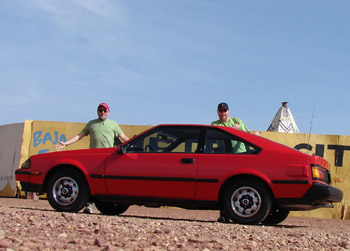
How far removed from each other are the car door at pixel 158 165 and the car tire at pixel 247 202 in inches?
21.0

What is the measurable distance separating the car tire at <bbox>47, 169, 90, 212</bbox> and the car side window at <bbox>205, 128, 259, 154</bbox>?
1871 millimetres

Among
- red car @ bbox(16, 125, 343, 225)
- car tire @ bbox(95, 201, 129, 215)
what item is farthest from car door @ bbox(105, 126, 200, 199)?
car tire @ bbox(95, 201, 129, 215)

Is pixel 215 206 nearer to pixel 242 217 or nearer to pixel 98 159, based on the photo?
pixel 242 217

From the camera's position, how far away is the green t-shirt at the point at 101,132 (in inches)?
384

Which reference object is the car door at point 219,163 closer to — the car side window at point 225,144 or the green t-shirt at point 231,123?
the car side window at point 225,144

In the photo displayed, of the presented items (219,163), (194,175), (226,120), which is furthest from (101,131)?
(219,163)

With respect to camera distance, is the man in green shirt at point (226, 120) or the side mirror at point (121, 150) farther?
the man in green shirt at point (226, 120)

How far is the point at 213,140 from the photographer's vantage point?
8.18 metres

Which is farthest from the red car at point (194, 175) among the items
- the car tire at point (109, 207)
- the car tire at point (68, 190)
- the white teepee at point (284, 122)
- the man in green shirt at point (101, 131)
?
the white teepee at point (284, 122)

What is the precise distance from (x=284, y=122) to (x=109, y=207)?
43.7 ft

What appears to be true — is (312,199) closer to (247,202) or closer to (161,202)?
(247,202)

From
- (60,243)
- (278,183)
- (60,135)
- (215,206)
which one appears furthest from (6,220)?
(60,135)

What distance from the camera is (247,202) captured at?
25.2ft

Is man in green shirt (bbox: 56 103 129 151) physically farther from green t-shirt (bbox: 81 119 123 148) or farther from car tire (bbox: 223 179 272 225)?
car tire (bbox: 223 179 272 225)
